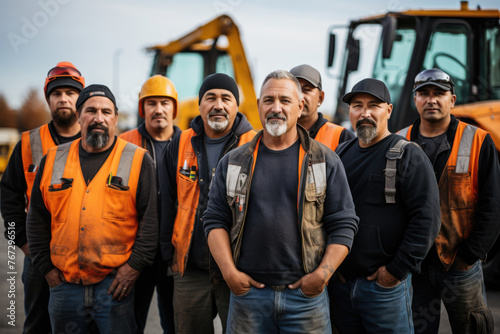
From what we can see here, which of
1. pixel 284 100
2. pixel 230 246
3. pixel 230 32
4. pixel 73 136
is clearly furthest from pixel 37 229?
pixel 230 32

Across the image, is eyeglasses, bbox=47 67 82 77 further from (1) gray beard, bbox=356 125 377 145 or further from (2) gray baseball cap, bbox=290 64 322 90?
(1) gray beard, bbox=356 125 377 145

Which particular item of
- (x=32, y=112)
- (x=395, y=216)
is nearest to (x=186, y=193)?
(x=395, y=216)

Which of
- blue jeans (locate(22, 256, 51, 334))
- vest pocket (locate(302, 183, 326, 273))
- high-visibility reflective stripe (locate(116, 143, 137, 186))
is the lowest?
blue jeans (locate(22, 256, 51, 334))

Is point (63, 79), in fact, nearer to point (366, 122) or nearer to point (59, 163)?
point (59, 163)

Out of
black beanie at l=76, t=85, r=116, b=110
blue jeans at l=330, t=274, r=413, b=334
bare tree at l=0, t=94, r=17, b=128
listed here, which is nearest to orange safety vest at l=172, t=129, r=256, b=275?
black beanie at l=76, t=85, r=116, b=110

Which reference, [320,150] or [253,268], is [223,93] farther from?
[253,268]

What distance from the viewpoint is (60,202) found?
2846mm

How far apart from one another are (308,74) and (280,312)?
196 cm

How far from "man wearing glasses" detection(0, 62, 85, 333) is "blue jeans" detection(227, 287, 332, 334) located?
5.93 ft

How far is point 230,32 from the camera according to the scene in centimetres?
818

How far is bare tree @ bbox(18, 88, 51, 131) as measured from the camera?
36531 mm

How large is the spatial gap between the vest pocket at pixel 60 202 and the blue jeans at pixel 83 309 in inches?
18.0

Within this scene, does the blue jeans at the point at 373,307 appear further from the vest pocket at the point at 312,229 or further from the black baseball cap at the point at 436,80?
the black baseball cap at the point at 436,80

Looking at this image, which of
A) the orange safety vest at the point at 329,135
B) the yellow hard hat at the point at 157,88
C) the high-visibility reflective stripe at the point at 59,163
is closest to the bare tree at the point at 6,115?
the yellow hard hat at the point at 157,88
